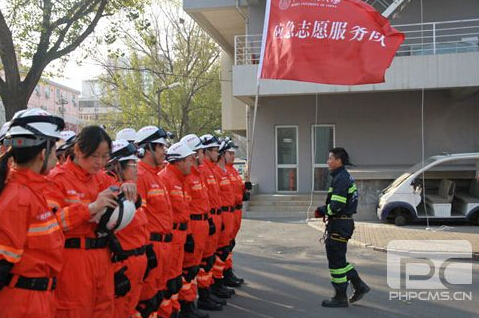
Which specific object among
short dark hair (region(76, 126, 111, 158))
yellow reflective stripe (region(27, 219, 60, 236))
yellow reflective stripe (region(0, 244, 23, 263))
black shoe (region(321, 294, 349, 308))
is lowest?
black shoe (region(321, 294, 349, 308))

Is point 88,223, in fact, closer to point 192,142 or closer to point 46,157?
point 46,157

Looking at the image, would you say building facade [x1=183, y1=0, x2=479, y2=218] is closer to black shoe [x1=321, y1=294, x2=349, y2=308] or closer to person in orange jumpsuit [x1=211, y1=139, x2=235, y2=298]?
person in orange jumpsuit [x1=211, y1=139, x2=235, y2=298]

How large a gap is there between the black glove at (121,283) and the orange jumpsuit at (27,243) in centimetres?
79

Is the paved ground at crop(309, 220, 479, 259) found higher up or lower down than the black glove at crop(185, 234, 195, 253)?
lower down

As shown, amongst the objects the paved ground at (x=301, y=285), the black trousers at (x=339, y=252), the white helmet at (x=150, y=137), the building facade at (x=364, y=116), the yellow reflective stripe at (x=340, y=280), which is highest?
the building facade at (x=364, y=116)

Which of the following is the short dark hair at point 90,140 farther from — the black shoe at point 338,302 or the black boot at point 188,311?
the black shoe at point 338,302

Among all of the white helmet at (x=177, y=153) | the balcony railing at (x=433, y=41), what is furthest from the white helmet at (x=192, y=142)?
the balcony railing at (x=433, y=41)

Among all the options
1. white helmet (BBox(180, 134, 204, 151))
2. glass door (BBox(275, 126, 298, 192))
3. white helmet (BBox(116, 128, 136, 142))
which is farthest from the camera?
glass door (BBox(275, 126, 298, 192))

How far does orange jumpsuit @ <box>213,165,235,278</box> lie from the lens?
24.3 feet

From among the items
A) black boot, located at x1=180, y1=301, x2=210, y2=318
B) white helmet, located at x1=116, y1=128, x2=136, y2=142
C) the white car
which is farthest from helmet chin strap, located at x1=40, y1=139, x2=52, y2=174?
the white car

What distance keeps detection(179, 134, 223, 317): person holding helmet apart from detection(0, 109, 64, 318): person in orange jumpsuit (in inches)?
121

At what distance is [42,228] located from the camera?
9.41 feet

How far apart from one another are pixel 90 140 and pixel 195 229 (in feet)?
9.14

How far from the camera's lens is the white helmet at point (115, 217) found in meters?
3.38
